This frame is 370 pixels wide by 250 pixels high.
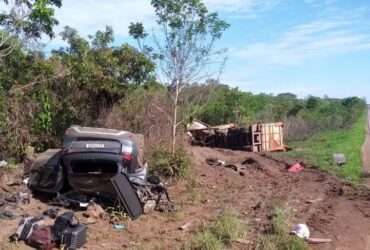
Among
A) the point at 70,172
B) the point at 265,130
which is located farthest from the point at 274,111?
the point at 70,172

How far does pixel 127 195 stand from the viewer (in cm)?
984

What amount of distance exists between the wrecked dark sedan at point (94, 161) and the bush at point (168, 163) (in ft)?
10.3

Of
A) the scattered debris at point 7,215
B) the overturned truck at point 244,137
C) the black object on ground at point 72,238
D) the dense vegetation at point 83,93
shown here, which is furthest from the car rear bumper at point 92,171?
the overturned truck at point 244,137

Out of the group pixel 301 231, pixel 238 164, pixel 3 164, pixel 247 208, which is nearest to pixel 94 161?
pixel 247 208

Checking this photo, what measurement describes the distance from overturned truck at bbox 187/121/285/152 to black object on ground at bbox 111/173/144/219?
14844 mm

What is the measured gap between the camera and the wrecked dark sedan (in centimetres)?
1002

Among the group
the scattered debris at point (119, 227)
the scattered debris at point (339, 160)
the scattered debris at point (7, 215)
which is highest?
the scattered debris at point (339, 160)

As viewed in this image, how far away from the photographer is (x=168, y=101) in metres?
16.8

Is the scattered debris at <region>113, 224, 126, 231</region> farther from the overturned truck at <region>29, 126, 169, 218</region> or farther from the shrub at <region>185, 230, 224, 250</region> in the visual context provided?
the shrub at <region>185, 230, 224, 250</region>

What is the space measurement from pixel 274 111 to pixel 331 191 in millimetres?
31981

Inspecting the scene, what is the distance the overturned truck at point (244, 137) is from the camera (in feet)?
85.8

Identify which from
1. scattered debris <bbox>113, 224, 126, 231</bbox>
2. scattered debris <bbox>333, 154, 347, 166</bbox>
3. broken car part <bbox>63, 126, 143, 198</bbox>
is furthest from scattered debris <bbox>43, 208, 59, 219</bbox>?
scattered debris <bbox>333, 154, 347, 166</bbox>

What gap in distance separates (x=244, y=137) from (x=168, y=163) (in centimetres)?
1363

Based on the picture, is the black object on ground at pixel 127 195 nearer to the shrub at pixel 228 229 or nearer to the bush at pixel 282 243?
the shrub at pixel 228 229
